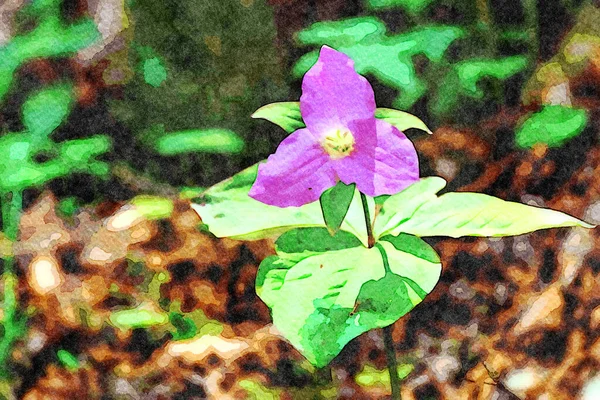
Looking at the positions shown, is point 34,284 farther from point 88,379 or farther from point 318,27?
point 318,27

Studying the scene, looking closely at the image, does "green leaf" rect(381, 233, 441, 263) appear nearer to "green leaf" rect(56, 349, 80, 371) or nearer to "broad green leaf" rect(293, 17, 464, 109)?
"broad green leaf" rect(293, 17, 464, 109)

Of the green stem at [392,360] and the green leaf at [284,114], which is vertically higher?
the green leaf at [284,114]

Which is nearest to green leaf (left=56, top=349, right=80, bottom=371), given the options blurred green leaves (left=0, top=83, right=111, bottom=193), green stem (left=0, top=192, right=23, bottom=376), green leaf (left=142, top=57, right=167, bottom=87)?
green stem (left=0, top=192, right=23, bottom=376)

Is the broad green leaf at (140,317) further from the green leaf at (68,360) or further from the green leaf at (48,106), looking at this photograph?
the green leaf at (48,106)

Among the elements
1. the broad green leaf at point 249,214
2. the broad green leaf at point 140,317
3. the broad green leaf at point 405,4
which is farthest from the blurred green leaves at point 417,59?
the broad green leaf at point 140,317

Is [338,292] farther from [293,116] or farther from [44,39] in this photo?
[44,39]

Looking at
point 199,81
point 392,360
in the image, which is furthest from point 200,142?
point 392,360
